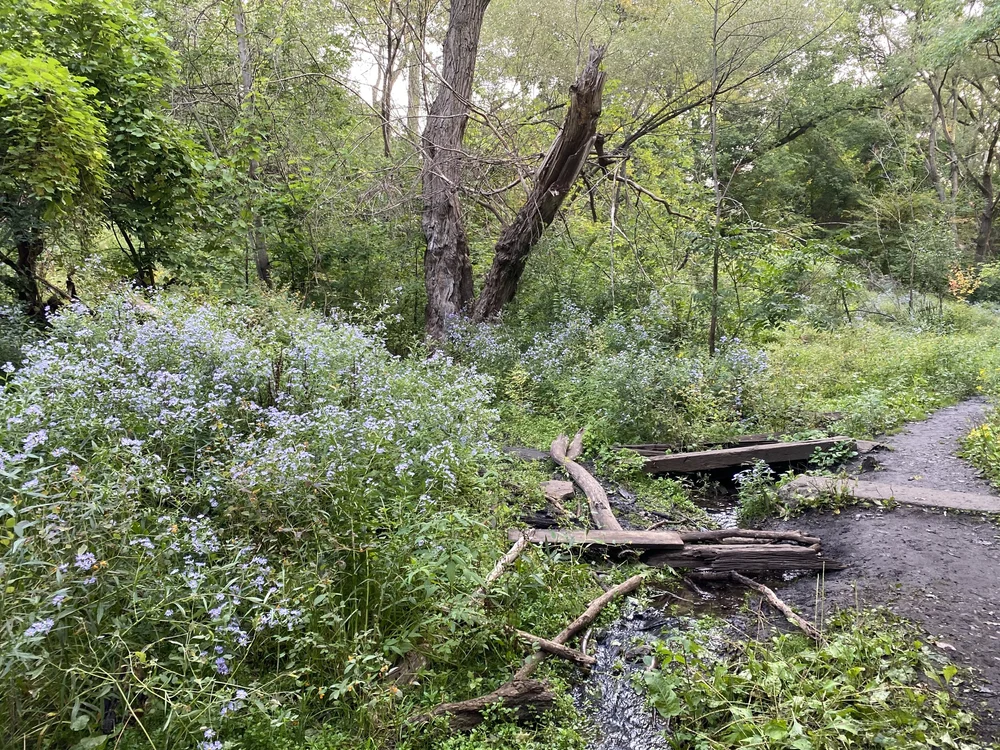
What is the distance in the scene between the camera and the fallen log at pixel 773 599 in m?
3.30

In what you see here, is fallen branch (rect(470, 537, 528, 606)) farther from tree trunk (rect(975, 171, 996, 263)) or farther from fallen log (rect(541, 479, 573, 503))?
tree trunk (rect(975, 171, 996, 263))

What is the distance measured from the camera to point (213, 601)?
250cm

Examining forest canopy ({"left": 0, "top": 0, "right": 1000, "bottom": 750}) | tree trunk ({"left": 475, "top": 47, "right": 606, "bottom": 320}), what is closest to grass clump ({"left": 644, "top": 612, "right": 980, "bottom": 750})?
forest canopy ({"left": 0, "top": 0, "right": 1000, "bottom": 750})

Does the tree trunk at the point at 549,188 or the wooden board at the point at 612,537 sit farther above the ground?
the tree trunk at the point at 549,188

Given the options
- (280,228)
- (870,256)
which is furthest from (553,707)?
(870,256)

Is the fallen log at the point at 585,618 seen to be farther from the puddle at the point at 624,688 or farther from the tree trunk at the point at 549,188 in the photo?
the tree trunk at the point at 549,188

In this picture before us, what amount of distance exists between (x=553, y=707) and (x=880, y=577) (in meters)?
2.42

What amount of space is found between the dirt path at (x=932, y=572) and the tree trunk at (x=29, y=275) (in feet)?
27.2

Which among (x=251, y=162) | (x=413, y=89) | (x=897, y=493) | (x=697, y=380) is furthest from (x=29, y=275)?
(x=897, y=493)

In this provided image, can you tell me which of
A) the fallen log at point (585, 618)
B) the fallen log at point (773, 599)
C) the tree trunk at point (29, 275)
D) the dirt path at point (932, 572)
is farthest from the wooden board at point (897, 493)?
the tree trunk at point (29, 275)

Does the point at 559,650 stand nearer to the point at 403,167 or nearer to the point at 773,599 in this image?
the point at 773,599

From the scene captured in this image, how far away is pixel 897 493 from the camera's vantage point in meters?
4.97

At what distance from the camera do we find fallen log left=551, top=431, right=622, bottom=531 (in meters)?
4.92

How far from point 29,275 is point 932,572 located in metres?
9.28
